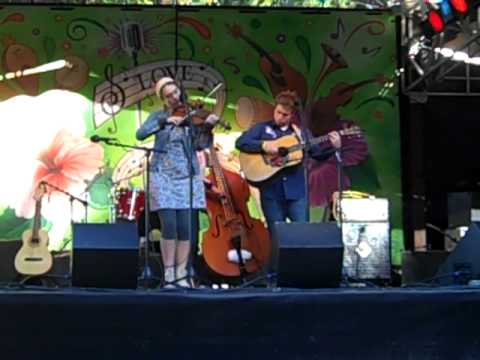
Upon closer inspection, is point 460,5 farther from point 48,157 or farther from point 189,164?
point 48,157

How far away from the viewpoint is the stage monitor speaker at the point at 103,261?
3.58m

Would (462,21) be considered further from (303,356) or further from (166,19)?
(303,356)

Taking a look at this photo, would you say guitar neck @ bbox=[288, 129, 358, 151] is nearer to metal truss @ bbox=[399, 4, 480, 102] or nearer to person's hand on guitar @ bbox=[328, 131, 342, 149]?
person's hand on guitar @ bbox=[328, 131, 342, 149]

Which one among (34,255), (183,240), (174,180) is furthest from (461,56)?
(34,255)

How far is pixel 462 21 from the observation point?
673 centimetres

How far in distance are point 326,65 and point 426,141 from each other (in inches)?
52.5

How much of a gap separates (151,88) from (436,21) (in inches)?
113

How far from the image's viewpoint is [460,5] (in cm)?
646

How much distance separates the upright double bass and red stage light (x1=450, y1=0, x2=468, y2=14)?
242 cm

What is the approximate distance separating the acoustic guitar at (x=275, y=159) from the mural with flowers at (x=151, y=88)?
0.33 metres

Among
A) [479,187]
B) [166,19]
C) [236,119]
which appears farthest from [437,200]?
[166,19]

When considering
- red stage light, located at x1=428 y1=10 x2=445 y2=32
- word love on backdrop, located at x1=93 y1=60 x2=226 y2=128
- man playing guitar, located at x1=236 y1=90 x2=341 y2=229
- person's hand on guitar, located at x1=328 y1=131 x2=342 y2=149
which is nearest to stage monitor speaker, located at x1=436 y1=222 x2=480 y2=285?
man playing guitar, located at x1=236 y1=90 x2=341 y2=229

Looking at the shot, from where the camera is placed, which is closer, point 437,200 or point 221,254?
point 221,254

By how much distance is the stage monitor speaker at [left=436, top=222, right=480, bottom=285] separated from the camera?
153 inches
